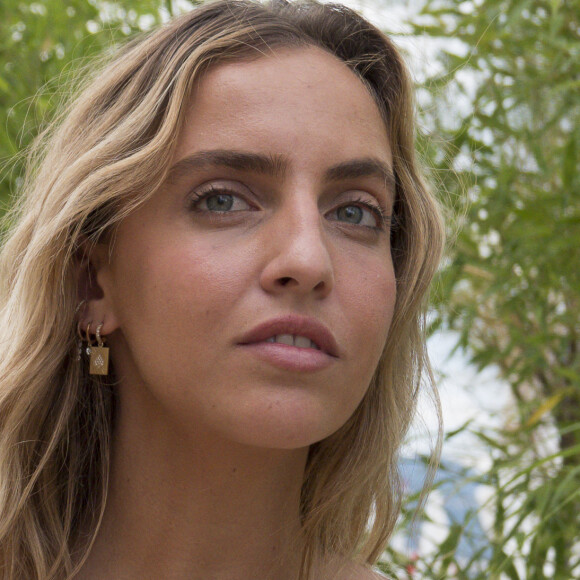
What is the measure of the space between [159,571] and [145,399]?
0.27 meters

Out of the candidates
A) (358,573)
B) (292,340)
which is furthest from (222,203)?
(358,573)

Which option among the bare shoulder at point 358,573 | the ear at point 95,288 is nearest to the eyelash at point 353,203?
the ear at point 95,288

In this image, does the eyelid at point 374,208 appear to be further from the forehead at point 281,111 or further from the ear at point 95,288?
the ear at point 95,288

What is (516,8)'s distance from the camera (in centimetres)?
229

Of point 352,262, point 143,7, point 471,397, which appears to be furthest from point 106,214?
point 471,397

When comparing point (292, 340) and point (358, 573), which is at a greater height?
point (292, 340)

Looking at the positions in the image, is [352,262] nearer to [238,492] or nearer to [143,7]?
[238,492]

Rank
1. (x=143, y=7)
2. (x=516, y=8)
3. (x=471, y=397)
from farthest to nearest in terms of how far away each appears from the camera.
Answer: (x=471, y=397) → (x=143, y=7) → (x=516, y=8)

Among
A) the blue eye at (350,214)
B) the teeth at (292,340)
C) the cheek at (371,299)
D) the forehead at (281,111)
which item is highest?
the forehead at (281,111)

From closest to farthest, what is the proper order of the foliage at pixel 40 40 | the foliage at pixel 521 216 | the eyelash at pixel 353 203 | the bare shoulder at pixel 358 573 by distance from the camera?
the eyelash at pixel 353 203 < the bare shoulder at pixel 358 573 < the foliage at pixel 521 216 < the foliage at pixel 40 40

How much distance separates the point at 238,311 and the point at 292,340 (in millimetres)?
87

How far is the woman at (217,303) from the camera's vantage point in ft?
5.06

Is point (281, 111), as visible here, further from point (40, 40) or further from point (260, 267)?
point (40, 40)

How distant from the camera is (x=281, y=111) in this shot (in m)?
1.62
